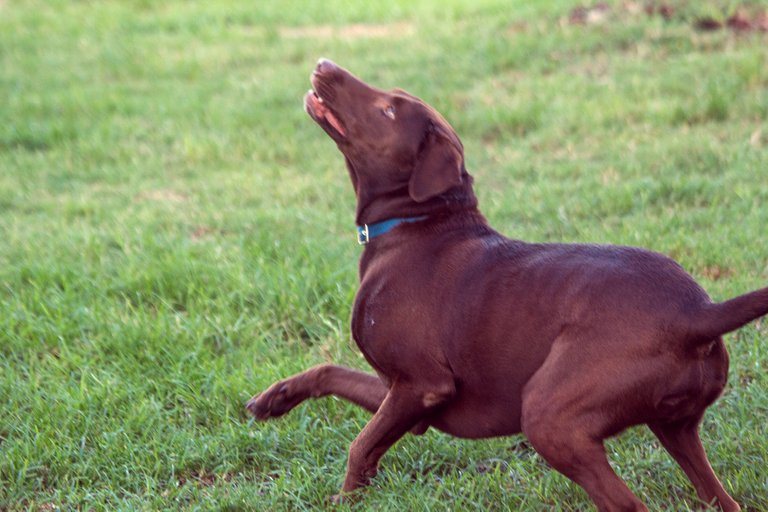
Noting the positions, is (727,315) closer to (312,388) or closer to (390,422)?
(390,422)

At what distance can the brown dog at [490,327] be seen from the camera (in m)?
3.19

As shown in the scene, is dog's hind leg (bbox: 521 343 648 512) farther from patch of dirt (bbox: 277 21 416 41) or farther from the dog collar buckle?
patch of dirt (bbox: 277 21 416 41)

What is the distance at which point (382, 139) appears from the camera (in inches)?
158

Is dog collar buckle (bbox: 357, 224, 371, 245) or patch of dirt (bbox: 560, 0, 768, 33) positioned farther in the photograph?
patch of dirt (bbox: 560, 0, 768, 33)

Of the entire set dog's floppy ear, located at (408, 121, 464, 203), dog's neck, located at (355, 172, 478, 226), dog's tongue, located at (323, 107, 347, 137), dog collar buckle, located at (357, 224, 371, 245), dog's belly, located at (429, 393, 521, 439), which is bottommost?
dog's belly, located at (429, 393, 521, 439)

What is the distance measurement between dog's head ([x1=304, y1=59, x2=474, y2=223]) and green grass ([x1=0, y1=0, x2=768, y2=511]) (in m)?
0.98

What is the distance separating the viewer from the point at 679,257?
18.2 feet

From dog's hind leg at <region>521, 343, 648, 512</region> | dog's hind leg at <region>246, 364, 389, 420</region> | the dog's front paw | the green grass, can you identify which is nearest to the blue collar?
dog's hind leg at <region>246, 364, 389, 420</region>

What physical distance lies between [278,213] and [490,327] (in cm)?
347

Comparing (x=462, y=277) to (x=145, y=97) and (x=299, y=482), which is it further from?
(x=145, y=97)

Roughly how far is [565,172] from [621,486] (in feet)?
14.4

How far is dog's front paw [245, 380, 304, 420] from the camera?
4.17m

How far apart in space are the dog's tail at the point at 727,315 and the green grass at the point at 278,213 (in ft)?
2.45

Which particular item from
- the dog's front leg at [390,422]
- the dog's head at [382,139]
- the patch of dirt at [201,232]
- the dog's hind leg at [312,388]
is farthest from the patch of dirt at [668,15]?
the dog's front leg at [390,422]
